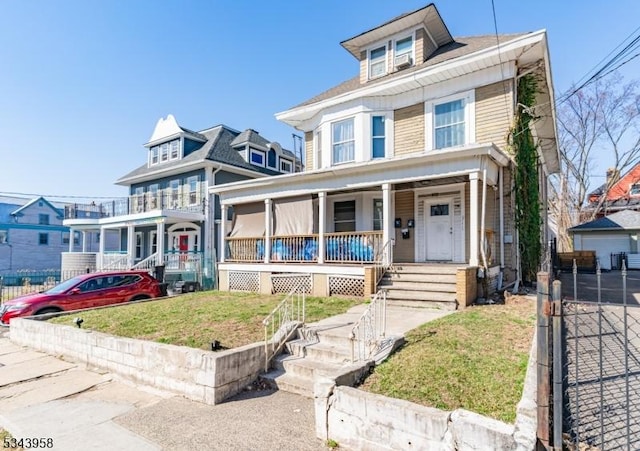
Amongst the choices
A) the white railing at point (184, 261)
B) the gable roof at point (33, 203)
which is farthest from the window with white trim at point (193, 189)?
the gable roof at point (33, 203)

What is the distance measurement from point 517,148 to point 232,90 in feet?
39.1

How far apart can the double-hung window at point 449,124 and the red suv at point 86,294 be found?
11.4 m

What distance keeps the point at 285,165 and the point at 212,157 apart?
278 inches

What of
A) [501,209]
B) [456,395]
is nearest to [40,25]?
[456,395]

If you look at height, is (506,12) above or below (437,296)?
above

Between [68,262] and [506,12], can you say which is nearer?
[506,12]

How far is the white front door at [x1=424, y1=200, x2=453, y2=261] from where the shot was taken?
11836 millimetres

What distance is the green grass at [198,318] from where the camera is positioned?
271 inches

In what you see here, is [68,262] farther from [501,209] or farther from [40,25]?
[501,209]

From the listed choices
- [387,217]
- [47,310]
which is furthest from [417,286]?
[47,310]

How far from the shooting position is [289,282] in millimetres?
12172

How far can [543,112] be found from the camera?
1425cm

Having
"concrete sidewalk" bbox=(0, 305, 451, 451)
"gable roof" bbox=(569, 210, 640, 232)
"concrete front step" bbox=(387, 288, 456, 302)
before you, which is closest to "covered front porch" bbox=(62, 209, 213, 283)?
"concrete front step" bbox=(387, 288, 456, 302)

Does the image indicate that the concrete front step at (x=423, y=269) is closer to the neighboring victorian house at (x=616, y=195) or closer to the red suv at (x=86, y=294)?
the red suv at (x=86, y=294)
